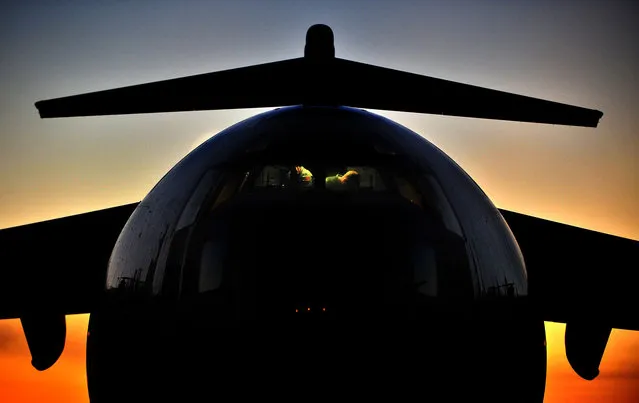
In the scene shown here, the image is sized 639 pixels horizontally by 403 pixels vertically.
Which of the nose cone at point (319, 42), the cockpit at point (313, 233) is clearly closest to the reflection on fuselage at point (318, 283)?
the cockpit at point (313, 233)

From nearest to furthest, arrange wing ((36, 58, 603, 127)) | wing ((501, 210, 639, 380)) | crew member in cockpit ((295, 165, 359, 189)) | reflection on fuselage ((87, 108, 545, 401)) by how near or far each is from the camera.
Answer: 1. reflection on fuselage ((87, 108, 545, 401))
2. crew member in cockpit ((295, 165, 359, 189))
3. wing ((36, 58, 603, 127))
4. wing ((501, 210, 639, 380))

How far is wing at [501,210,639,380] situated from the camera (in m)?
5.29

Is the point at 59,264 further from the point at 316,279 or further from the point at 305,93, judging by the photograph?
the point at 316,279

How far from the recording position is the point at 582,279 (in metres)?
5.42

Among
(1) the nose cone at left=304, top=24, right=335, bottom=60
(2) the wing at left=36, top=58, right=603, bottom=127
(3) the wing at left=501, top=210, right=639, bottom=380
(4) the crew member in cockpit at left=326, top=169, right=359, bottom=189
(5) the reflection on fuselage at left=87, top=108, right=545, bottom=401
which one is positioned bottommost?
(3) the wing at left=501, top=210, right=639, bottom=380

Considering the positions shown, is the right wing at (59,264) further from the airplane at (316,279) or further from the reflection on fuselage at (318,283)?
the reflection on fuselage at (318,283)

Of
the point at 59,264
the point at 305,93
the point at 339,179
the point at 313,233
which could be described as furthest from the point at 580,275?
the point at 59,264

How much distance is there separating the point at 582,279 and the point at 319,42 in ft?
8.99

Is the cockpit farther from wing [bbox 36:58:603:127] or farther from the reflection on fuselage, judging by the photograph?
wing [bbox 36:58:603:127]

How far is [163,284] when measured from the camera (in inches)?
105

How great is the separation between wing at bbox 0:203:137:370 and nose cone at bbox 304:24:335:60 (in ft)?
6.01

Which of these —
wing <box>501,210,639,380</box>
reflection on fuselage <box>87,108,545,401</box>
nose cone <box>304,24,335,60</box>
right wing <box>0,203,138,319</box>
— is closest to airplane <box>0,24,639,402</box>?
reflection on fuselage <box>87,108,545,401</box>

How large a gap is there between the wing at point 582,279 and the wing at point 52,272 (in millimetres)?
3196

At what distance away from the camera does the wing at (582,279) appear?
529 cm
